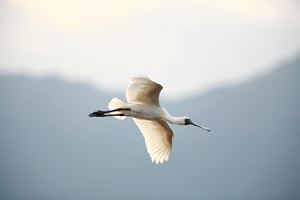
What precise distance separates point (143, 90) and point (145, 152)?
7963 centimetres

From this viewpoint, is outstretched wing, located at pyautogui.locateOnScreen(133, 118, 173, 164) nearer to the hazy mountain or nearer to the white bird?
the white bird

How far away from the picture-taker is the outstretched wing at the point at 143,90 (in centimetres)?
1388

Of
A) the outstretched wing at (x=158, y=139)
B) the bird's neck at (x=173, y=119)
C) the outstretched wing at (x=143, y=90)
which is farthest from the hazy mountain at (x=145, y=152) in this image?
the outstretched wing at (x=143, y=90)

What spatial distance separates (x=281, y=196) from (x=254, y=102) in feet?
82.6

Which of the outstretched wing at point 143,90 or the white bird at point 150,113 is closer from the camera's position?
the outstretched wing at point 143,90

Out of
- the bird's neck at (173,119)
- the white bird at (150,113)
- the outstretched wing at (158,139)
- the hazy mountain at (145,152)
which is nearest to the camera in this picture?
the white bird at (150,113)

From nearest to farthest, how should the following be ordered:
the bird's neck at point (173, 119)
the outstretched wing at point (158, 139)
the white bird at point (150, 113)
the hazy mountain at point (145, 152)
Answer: the white bird at point (150, 113)
the bird's neck at point (173, 119)
the outstretched wing at point (158, 139)
the hazy mountain at point (145, 152)

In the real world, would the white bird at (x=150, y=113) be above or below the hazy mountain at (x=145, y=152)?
below

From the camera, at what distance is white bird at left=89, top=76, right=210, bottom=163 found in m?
14.1

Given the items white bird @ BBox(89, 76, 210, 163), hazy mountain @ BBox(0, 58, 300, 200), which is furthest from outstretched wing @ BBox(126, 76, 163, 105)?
hazy mountain @ BBox(0, 58, 300, 200)

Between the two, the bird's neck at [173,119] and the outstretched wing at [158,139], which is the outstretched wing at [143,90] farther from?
the outstretched wing at [158,139]

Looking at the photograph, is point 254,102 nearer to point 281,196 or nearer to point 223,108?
point 223,108

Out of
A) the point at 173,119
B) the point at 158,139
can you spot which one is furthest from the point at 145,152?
the point at 173,119

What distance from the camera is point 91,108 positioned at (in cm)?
10056
